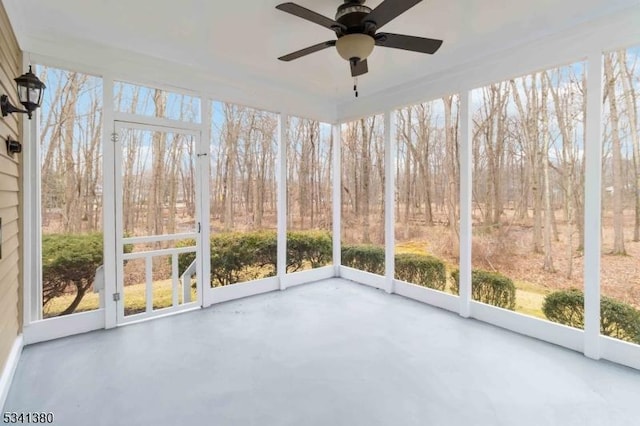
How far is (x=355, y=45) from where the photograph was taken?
2.38 metres

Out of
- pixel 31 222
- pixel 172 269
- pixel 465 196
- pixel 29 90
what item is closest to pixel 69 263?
pixel 31 222

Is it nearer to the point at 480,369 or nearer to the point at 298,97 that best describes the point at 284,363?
the point at 480,369

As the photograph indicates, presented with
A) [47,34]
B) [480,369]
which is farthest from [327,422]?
[47,34]

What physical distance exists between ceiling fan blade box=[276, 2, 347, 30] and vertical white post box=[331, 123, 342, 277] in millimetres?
3208

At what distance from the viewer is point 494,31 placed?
3.00 meters

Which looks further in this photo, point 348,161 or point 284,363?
point 348,161

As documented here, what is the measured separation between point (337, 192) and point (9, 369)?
4.39m

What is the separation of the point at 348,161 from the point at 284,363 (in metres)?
3.69

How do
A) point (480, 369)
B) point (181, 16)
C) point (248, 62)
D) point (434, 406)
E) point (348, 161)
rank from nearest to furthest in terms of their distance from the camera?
point (434, 406) → point (480, 369) → point (181, 16) → point (248, 62) → point (348, 161)

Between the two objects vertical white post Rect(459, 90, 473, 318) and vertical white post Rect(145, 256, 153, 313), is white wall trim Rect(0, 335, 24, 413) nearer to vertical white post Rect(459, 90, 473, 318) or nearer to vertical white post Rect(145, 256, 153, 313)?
vertical white post Rect(145, 256, 153, 313)

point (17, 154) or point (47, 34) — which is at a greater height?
point (47, 34)

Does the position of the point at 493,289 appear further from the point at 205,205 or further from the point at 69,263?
the point at 69,263

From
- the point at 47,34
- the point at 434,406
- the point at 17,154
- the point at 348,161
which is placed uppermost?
the point at 47,34

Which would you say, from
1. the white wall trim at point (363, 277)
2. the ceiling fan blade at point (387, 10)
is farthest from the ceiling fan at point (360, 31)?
the white wall trim at point (363, 277)
